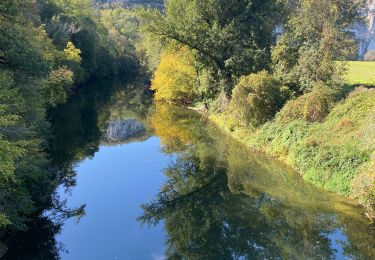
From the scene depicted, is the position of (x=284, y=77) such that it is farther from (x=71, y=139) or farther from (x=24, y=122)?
(x=24, y=122)

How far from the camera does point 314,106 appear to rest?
29000mm

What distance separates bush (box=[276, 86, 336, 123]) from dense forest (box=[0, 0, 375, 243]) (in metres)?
0.07

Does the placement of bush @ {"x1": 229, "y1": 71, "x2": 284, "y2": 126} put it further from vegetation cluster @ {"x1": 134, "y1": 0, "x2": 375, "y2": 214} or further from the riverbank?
the riverbank

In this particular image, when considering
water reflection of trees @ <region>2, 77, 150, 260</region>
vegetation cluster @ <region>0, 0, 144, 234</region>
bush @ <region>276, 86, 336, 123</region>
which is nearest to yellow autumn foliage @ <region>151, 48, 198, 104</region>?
water reflection of trees @ <region>2, 77, 150, 260</region>

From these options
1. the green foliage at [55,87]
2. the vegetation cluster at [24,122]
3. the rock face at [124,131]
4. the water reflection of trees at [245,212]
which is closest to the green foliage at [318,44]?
the water reflection of trees at [245,212]

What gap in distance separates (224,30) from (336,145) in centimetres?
1888

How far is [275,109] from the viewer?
33562 millimetres

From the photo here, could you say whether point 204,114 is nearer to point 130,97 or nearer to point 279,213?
point 130,97

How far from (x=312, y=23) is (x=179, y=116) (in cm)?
1795

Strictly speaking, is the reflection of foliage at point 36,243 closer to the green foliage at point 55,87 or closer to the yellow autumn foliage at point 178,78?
the green foliage at point 55,87

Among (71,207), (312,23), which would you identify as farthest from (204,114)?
(71,207)

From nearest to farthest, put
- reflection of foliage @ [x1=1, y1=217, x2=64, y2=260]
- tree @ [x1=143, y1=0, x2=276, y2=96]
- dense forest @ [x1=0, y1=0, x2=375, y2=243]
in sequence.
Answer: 1. reflection of foliage @ [x1=1, y1=217, x2=64, y2=260]
2. dense forest @ [x1=0, y1=0, x2=375, y2=243]
3. tree @ [x1=143, y1=0, x2=276, y2=96]

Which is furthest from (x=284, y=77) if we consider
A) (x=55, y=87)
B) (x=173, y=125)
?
(x=55, y=87)

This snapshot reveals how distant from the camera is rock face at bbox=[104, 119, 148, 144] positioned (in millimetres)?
38094
